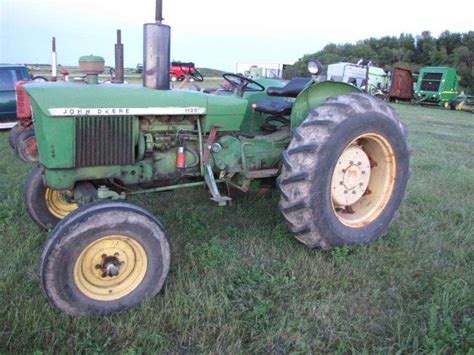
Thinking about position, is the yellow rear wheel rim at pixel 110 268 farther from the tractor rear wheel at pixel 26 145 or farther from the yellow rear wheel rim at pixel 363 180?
the tractor rear wheel at pixel 26 145

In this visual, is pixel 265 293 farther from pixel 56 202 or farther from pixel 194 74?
pixel 194 74

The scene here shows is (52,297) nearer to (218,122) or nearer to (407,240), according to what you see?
(218,122)

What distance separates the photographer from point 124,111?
3191 mm

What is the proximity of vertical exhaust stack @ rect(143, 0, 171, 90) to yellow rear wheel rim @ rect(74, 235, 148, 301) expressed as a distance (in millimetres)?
1217

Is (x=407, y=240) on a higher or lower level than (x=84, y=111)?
lower

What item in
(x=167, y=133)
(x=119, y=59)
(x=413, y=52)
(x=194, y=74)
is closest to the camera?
(x=167, y=133)

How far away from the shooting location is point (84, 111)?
3.05 meters

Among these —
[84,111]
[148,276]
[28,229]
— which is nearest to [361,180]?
[148,276]

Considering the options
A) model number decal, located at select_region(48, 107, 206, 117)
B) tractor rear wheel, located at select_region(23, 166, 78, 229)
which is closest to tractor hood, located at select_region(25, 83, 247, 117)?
model number decal, located at select_region(48, 107, 206, 117)

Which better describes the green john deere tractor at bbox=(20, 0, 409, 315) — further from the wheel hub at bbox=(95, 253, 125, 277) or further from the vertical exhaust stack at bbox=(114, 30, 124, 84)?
the vertical exhaust stack at bbox=(114, 30, 124, 84)

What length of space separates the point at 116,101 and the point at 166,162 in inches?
23.9

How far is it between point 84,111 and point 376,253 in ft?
7.87

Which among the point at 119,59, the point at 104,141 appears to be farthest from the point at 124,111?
the point at 119,59

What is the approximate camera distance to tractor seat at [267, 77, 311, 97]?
4137 millimetres
